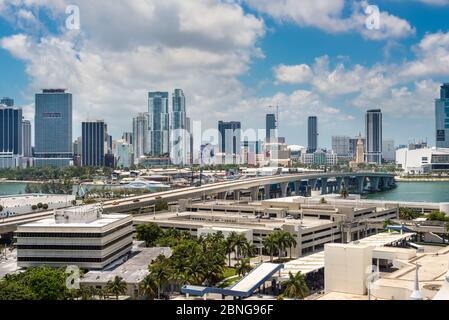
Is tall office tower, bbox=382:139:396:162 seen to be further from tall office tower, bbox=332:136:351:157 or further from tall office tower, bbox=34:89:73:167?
tall office tower, bbox=34:89:73:167

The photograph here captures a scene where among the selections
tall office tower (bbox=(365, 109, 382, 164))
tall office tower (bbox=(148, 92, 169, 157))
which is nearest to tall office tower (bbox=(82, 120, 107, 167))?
tall office tower (bbox=(148, 92, 169, 157))

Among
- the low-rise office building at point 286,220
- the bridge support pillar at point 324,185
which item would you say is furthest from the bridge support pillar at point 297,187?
the low-rise office building at point 286,220

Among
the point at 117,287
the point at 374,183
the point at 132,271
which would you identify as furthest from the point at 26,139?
the point at 117,287

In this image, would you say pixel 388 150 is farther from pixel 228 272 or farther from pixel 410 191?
pixel 228 272

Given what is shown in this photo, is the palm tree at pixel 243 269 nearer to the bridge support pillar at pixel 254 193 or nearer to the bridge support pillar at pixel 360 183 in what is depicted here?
the bridge support pillar at pixel 254 193

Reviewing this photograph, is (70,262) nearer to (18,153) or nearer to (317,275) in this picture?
(317,275)
